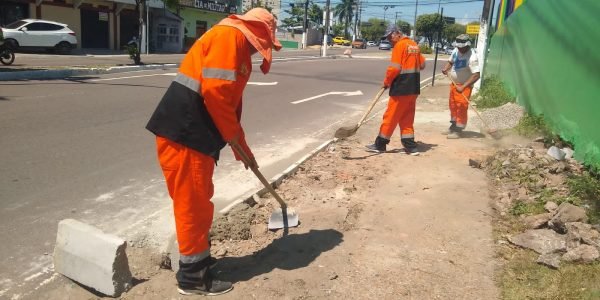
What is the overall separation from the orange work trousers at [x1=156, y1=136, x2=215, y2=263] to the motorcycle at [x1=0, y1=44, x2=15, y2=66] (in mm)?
14978

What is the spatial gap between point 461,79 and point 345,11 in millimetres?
89979

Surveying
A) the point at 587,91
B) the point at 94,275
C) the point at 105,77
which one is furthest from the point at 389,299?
the point at 105,77

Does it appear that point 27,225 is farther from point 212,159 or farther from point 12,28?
point 12,28

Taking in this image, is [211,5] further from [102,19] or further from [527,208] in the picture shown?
[527,208]

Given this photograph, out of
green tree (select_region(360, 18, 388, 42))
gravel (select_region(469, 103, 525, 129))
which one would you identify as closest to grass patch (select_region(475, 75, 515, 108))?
gravel (select_region(469, 103, 525, 129))

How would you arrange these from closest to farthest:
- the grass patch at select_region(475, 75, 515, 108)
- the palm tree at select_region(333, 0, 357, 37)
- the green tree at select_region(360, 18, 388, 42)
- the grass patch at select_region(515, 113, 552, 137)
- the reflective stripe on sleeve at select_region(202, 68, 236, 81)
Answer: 1. the reflective stripe on sleeve at select_region(202, 68, 236, 81)
2. the grass patch at select_region(515, 113, 552, 137)
3. the grass patch at select_region(475, 75, 515, 108)
4. the palm tree at select_region(333, 0, 357, 37)
5. the green tree at select_region(360, 18, 388, 42)

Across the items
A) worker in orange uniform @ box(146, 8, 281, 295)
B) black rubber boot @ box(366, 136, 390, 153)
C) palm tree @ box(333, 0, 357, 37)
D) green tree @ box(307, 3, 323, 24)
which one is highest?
palm tree @ box(333, 0, 357, 37)

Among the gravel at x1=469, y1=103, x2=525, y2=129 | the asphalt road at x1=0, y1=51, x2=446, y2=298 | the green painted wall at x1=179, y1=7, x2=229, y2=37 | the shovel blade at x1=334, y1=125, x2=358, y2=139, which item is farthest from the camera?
the green painted wall at x1=179, y1=7, x2=229, y2=37

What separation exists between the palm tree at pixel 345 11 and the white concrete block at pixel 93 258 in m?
89.8

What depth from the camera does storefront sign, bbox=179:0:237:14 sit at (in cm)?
3752

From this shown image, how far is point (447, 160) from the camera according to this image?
6.28 m

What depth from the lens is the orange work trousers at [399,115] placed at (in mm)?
6391

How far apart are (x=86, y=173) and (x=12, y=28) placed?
20202 millimetres

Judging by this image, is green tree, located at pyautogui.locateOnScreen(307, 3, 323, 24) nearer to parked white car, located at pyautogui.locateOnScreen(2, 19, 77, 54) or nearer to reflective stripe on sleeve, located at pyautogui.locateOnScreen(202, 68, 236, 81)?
parked white car, located at pyautogui.locateOnScreen(2, 19, 77, 54)
